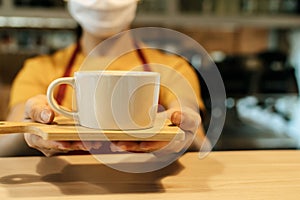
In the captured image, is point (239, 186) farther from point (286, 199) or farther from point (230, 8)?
point (230, 8)

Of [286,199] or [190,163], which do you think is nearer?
[286,199]

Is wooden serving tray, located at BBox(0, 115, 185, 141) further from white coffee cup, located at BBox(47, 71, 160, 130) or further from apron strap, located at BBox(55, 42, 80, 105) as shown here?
apron strap, located at BBox(55, 42, 80, 105)

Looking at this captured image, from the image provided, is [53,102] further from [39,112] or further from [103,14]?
[103,14]

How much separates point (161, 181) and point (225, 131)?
1.40 m

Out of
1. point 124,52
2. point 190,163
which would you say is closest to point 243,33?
point 124,52

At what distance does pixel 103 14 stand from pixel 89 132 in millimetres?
550

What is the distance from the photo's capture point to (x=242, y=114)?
188 cm

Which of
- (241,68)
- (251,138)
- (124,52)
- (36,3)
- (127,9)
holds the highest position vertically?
(127,9)

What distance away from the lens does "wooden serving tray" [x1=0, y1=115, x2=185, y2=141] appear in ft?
1.17

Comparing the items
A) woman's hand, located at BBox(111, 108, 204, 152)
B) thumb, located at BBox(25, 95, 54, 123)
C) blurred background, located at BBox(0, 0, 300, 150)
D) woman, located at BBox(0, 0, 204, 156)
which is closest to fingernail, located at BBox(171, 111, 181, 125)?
woman's hand, located at BBox(111, 108, 204, 152)

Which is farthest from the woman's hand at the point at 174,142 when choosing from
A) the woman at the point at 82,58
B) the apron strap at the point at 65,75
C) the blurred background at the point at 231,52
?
the blurred background at the point at 231,52

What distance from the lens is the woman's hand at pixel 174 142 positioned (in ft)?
1.32

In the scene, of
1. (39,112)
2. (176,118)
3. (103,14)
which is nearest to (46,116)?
(39,112)

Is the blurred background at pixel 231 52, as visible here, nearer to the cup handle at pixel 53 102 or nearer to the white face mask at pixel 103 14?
the white face mask at pixel 103 14
